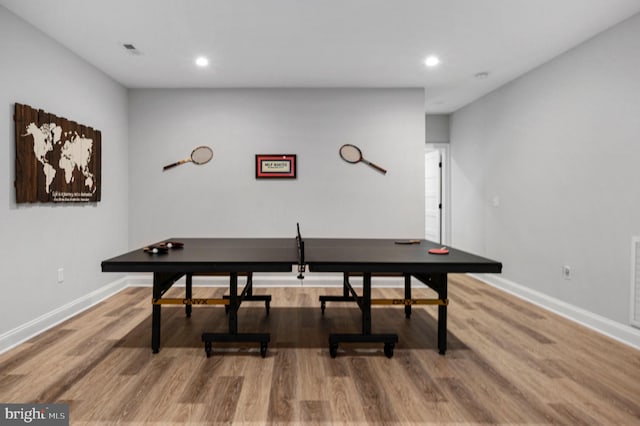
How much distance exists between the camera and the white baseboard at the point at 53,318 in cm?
257

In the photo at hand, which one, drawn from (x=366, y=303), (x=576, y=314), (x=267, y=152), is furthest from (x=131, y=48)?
(x=576, y=314)

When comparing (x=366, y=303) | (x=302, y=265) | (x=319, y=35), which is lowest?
(x=366, y=303)

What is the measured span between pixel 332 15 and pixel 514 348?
297 cm

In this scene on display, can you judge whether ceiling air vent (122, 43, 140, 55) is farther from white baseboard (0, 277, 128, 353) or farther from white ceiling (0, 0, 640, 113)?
white baseboard (0, 277, 128, 353)

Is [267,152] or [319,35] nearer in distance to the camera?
[319,35]

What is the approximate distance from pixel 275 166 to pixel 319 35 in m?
1.85

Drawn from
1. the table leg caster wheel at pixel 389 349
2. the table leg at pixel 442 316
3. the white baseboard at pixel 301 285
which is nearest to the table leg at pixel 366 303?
the table leg caster wheel at pixel 389 349

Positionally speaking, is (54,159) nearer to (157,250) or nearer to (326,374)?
(157,250)

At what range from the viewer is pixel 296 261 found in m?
2.27

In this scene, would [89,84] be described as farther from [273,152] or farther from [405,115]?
[405,115]

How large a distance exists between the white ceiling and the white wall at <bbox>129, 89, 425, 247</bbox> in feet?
1.16

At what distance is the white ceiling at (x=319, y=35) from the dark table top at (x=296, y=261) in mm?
1892

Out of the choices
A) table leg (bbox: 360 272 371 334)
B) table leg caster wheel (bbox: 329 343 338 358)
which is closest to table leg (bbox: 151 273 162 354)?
table leg caster wheel (bbox: 329 343 338 358)
